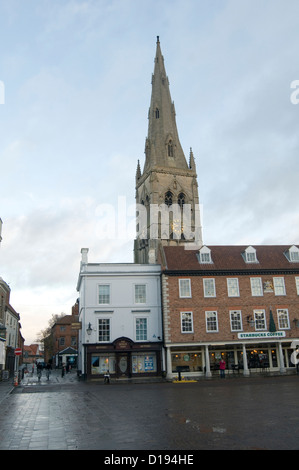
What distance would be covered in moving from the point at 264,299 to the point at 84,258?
17.8 meters

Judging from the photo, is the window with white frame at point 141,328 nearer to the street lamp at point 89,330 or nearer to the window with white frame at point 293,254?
the street lamp at point 89,330

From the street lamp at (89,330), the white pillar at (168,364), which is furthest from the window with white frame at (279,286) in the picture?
the street lamp at (89,330)

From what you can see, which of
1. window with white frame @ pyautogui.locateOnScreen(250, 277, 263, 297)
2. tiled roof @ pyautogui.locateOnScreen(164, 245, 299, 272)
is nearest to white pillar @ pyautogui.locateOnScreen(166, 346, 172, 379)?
tiled roof @ pyautogui.locateOnScreen(164, 245, 299, 272)

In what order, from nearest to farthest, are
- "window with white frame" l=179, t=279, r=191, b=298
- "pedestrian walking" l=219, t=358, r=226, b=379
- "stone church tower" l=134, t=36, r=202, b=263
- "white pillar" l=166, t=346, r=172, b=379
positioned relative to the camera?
"pedestrian walking" l=219, t=358, r=226, b=379
"white pillar" l=166, t=346, r=172, b=379
"window with white frame" l=179, t=279, r=191, b=298
"stone church tower" l=134, t=36, r=202, b=263

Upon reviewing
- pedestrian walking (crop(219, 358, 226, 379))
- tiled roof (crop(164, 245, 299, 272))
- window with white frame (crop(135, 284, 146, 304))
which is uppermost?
tiled roof (crop(164, 245, 299, 272))

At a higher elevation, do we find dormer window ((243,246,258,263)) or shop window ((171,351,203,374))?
dormer window ((243,246,258,263))

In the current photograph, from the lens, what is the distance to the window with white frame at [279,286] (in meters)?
38.7

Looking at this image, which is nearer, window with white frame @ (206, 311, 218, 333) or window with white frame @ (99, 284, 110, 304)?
window with white frame @ (206, 311, 218, 333)

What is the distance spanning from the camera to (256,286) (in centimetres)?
3859

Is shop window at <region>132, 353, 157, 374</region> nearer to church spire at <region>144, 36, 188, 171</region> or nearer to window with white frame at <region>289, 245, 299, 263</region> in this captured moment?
window with white frame at <region>289, 245, 299, 263</region>

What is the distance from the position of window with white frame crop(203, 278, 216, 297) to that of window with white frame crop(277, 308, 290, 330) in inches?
244

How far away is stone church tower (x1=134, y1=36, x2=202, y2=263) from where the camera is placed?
7119 cm

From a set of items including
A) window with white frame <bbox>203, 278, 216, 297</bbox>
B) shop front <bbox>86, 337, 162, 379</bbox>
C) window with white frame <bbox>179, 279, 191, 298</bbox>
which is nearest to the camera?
shop front <bbox>86, 337, 162, 379</bbox>
